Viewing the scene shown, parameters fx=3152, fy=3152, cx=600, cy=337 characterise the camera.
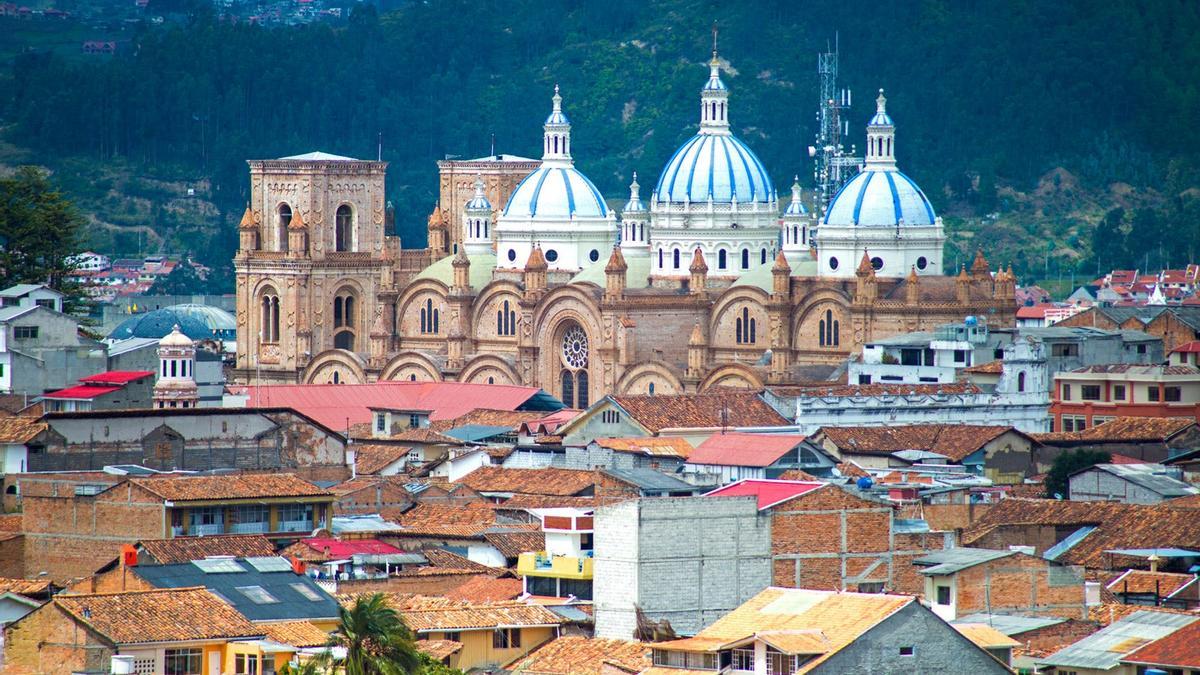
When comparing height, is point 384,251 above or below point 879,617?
above

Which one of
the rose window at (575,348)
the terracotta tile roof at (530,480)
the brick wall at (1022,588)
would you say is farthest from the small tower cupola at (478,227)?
the brick wall at (1022,588)

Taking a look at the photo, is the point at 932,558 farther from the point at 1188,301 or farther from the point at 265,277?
the point at 1188,301

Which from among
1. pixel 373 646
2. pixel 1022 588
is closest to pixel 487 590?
pixel 1022 588

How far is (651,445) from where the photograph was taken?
78.2m

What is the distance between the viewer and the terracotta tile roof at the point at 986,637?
4919 cm

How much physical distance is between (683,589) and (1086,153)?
149511 mm

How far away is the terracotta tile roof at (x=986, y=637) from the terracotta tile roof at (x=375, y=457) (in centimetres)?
3353

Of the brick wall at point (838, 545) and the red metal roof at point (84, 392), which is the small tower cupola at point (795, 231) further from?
the brick wall at point (838, 545)

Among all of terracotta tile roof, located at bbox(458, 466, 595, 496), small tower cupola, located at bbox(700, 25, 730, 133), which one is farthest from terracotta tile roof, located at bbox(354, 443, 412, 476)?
small tower cupola, located at bbox(700, 25, 730, 133)

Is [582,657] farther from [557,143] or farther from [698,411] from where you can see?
[557,143]

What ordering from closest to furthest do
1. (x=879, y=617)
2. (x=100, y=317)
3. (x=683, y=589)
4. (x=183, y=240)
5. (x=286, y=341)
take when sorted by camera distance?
(x=879, y=617), (x=683, y=589), (x=286, y=341), (x=100, y=317), (x=183, y=240)

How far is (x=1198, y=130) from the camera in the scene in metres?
199

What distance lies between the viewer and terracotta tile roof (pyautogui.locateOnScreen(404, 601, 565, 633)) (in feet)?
174

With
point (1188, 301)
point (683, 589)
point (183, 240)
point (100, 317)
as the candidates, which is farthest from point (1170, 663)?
point (183, 240)
